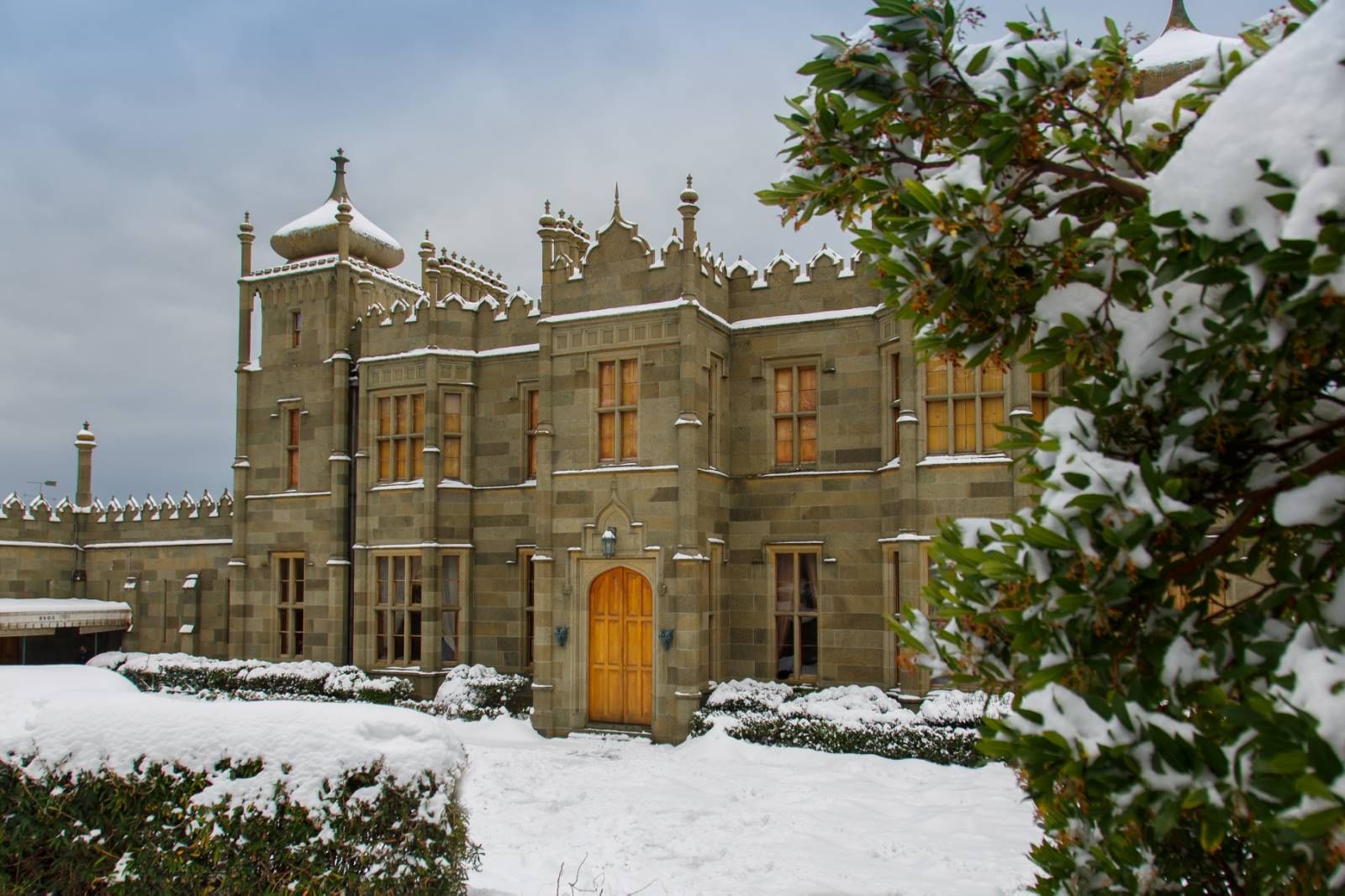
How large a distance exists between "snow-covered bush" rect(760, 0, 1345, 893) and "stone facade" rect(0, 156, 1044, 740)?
1125 cm

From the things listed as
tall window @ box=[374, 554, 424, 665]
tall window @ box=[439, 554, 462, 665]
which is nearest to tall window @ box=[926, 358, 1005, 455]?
tall window @ box=[439, 554, 462, 665]

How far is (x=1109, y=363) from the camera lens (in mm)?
3348

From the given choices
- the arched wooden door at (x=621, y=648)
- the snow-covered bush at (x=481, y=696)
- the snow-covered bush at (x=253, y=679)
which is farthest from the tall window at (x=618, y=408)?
the snow-covered bush at (x=253, y=679)

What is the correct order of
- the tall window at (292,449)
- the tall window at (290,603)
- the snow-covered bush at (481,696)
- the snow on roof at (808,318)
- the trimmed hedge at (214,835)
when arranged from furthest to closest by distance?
the tall window at (292,449) < the tall window at (290,603) < the snow-covered bush at (481,696) < the snow on roof at (808,318) < the trimmed hedge at (214,835)

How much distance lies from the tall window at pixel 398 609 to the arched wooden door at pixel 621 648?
14.5 ft

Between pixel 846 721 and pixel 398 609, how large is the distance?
9497 mm

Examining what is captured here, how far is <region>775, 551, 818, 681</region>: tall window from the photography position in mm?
16562

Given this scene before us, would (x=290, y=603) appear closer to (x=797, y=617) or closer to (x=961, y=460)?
(x=797, y=617)

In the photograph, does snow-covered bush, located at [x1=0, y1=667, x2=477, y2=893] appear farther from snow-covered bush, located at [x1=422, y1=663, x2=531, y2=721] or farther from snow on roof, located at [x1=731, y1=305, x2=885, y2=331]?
snow on roof, located at [x1=731, y1=305, x2=885, y2=331]

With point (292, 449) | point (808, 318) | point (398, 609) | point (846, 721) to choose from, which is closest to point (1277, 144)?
point (846, 721)

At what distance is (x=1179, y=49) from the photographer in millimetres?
14820

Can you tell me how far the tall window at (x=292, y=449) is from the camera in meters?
21.4

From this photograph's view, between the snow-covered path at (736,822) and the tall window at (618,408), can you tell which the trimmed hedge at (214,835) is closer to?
the snow-covered path at (736,822)

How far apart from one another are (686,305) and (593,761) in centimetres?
734
